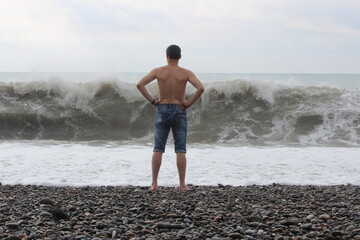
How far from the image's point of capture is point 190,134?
46.9 ft

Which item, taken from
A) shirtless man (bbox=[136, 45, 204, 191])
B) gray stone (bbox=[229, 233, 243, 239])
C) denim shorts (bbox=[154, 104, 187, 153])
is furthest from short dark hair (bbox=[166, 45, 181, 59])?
gray stone (bbox=[229, 233, 243, 239])

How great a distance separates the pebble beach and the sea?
148 cm

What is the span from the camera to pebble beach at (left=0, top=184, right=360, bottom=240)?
3816mm

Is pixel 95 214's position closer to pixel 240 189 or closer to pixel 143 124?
pixel 240 189

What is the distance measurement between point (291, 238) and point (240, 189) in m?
2.91

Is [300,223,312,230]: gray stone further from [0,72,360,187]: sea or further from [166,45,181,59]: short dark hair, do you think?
[0,72,360,187]: sea

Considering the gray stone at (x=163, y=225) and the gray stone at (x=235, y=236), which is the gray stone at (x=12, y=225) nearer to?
the gray stone at (x=163, y=225)

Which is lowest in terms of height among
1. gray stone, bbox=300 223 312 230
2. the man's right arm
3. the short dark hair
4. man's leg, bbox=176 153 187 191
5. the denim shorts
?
gray stone, bbox=300 223 312 230

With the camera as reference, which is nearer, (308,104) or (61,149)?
(61,149)

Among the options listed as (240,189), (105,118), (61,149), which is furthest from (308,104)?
(240,189)

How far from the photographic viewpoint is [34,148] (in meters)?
10.8

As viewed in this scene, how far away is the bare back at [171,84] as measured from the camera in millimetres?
6230

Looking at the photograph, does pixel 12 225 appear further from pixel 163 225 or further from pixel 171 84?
pixel 171 84

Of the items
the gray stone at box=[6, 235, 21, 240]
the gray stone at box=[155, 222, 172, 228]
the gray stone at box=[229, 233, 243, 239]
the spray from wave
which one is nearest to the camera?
the gray stone at box=[6, 235, 21, 240]
